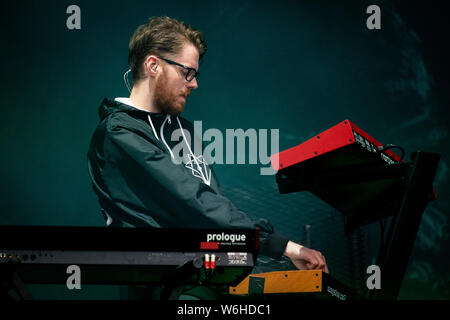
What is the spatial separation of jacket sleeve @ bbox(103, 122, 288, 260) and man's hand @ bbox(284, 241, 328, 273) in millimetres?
39

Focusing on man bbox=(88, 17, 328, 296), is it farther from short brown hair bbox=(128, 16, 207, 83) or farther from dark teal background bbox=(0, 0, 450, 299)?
dark teal background bbox=(0, 0, 450, 299)

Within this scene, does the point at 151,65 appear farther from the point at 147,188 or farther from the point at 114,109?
the point at 147,188

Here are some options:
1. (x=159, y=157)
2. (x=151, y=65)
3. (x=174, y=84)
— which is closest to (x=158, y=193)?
(x=159, y=157)

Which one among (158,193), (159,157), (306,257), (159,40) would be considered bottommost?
(306,257)

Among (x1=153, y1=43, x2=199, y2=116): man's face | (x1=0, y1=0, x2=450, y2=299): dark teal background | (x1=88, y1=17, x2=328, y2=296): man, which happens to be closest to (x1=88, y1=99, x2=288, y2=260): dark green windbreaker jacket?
(x1=88, y1=17, x2=328, y2=296): man

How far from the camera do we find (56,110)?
8.50 feet

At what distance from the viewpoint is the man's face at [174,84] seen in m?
2.46

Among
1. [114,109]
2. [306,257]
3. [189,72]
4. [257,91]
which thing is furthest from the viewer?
[257,91]

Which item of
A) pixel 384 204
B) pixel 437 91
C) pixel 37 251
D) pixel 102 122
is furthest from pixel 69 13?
pixel 437 91

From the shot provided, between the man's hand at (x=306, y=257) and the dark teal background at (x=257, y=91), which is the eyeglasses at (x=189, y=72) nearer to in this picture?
the dark teal background at (x=257, y=91)

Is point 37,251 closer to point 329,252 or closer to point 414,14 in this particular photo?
point 329,252

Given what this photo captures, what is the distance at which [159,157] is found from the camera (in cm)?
204

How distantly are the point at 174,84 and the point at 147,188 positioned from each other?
0.62 metres
